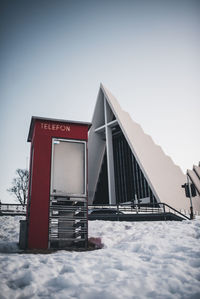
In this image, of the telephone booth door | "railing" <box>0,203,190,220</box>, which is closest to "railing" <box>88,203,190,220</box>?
"railing" <box>0,203,190,220</box>

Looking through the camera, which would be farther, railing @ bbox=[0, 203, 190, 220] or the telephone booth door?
railing @ bbox=[0, 203, 190, 220]

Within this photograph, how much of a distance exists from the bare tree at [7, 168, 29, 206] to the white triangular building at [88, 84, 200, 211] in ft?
28.3

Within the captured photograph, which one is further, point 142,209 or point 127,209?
point 142,209

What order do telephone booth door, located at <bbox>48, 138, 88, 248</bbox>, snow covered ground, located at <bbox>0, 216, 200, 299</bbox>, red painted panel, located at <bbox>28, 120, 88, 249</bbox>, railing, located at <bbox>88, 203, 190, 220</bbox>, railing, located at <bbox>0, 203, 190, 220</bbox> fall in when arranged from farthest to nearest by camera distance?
railing, located at <bbox>0, 203, 190, 220</bbox>
railing, located at <bbox>88, 203, 190, 220</bbox>
telephone booth door, located at <bbox>48, 138, 88, 248</bbox>
red painted panel, located at <bbox>28, 120, 88, 249</bbox>
snow covered ground, located at <bbox>0, 216, 200, 299</bbox>

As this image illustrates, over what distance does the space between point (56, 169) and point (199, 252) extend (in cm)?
413

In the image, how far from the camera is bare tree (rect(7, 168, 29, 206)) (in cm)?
3234

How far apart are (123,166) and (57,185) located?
2520 centimetres

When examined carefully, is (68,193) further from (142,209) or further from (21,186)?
(21,186)

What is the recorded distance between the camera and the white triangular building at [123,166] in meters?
26.1

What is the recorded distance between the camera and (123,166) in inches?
1231

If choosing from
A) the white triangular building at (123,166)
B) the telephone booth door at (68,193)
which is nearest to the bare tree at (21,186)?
the white triangular building at (123,166)

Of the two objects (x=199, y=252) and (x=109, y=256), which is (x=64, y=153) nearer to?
(x=109, y=256)

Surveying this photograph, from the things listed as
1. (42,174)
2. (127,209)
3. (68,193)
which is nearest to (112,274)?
(68,193)

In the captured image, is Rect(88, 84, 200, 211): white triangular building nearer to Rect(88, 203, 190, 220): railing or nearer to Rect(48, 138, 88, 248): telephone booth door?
Rect(88, 203, 190, 220): railing
